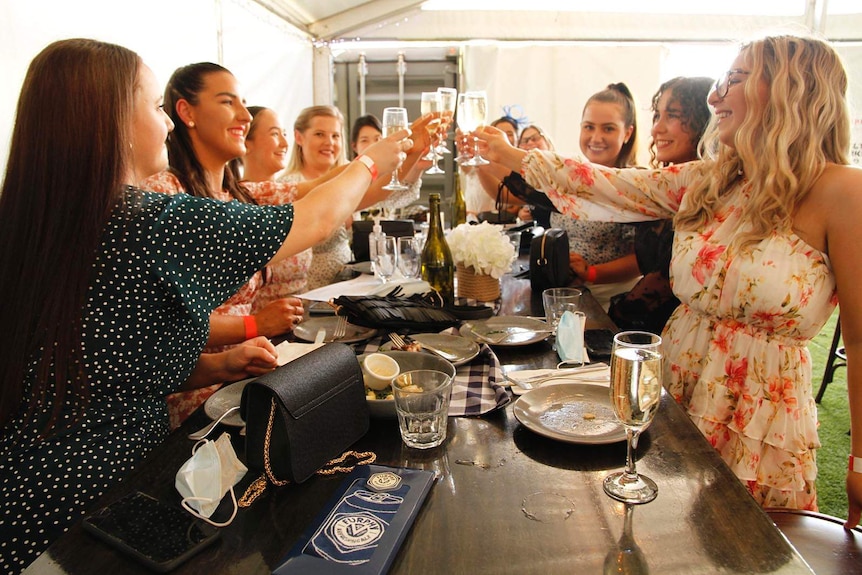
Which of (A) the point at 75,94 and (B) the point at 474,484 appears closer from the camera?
(B) the point at 474,484

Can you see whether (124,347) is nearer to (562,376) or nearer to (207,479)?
(207,479)

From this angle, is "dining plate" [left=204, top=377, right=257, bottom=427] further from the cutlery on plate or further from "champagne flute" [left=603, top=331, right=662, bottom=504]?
"champagne flute" [left=603, top=331, right=662, bottom=504]

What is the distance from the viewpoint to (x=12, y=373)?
3.76 ft

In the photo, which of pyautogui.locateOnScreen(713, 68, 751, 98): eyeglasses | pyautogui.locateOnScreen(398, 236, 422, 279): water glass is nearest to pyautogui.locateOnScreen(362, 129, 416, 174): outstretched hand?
pyautogui.locateOnScreen(398, 236, 422, 279): water glass

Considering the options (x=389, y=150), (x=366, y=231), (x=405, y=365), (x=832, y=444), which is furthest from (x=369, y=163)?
(x=832, y=444)

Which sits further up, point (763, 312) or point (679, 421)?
point (763, 312)

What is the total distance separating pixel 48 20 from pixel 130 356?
221 centimetres

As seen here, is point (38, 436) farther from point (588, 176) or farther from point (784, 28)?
point (784, 28)

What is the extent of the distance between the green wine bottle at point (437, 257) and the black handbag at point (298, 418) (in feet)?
4.05

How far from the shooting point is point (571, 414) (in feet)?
3.93

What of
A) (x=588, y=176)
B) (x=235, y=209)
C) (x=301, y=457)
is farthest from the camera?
(x=588, y=176)

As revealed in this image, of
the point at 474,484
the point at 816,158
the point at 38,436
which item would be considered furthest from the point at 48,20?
the point at 816,158

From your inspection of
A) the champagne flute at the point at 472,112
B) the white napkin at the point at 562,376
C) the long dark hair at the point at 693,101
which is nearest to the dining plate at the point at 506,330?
the white napkin at the point at 562,376

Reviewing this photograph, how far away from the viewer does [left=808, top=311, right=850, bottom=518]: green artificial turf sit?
2592 millimetres
